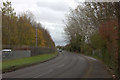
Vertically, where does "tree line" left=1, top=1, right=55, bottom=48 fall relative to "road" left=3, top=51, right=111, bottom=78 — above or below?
above

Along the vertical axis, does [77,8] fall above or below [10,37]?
above

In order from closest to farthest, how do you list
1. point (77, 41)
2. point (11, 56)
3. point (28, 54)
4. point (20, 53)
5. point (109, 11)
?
point (109, 11)
point (11, 56)
point (20, 53)
point (28, 54)
point (77, 41)

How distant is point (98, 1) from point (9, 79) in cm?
801

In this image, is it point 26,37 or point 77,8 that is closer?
point 77,8

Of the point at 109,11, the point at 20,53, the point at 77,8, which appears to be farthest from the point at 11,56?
the point at 109,11

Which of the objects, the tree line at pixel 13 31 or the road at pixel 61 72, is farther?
the tree line at pixel 13 31

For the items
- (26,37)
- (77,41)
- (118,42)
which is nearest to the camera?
(118,42)

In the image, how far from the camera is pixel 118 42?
461 inches

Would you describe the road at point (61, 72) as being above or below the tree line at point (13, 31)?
below

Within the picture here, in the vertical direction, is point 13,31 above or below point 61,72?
above

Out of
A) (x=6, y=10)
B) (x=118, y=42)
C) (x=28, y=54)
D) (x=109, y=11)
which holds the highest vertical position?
(x=6, y=10)

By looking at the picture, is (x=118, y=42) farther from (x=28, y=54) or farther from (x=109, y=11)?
(x=28, y=54)

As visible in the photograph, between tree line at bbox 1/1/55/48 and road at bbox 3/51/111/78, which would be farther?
tree line at bbox 1/1/55/48

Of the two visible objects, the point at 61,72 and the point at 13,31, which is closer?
the point at 61,72
